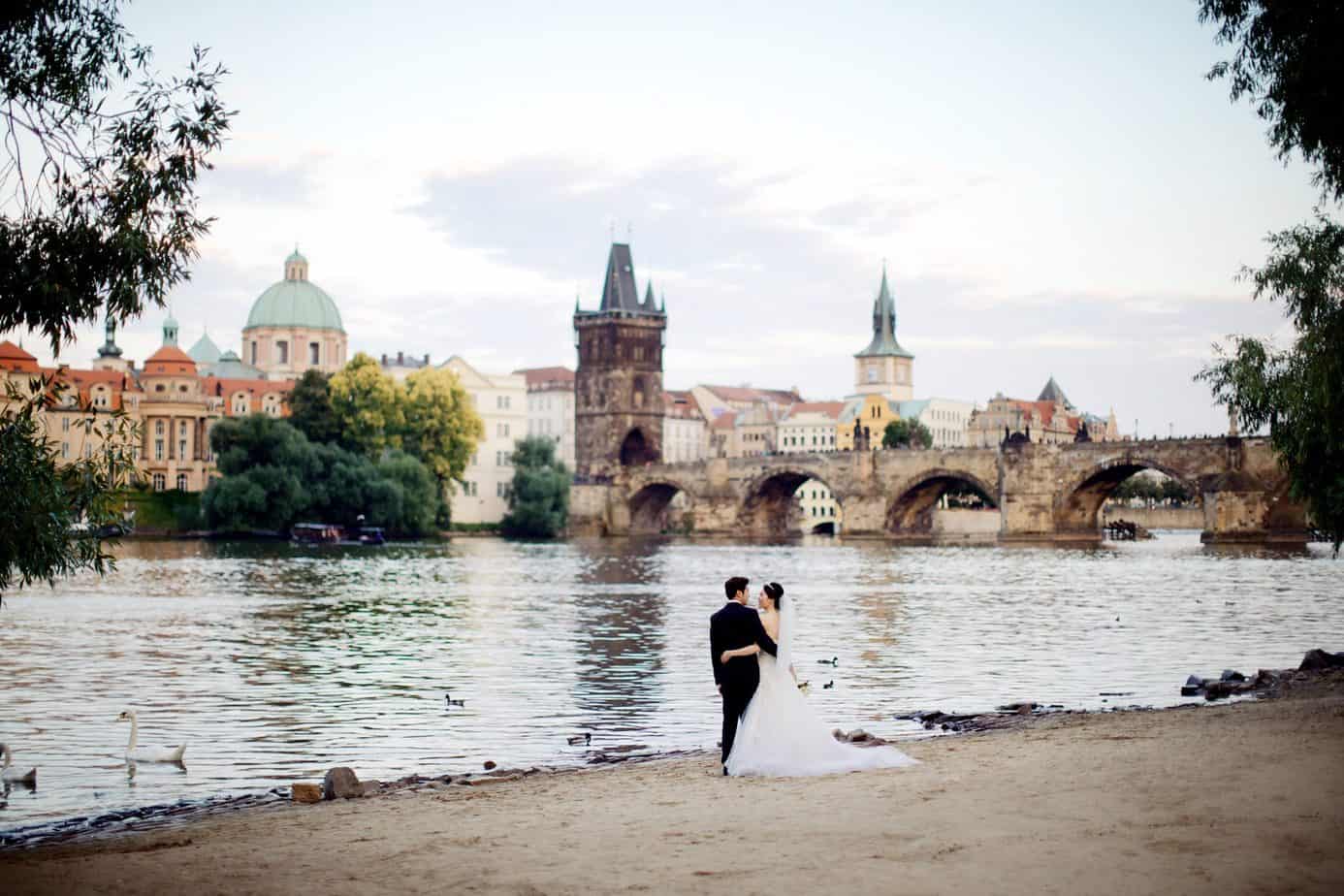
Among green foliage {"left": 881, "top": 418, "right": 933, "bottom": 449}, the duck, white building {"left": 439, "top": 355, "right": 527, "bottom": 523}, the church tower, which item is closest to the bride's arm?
the duck

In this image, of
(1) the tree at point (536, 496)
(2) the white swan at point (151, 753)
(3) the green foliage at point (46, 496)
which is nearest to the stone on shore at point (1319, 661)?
(2) the white swan at point (151, 753)

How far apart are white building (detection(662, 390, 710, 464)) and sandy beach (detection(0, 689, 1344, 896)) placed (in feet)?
543

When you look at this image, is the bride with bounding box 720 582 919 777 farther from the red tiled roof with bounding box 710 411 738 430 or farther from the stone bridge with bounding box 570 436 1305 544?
the red tiled roof with bounding box 710 411 738 430

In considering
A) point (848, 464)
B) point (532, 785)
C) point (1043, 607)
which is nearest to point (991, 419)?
point (848, 464)

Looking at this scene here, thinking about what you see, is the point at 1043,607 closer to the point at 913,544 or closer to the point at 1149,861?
the point at 1149,861

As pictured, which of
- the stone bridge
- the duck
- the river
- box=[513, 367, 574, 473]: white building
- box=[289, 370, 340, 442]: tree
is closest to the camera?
the duck

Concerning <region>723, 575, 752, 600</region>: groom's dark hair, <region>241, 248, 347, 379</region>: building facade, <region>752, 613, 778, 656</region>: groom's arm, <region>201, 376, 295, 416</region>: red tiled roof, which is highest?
<region>241, 248, 347, 379</region>: building facade

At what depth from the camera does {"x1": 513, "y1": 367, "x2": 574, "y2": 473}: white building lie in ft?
569

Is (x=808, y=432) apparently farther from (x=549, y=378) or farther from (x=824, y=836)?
(x=824, y=836)

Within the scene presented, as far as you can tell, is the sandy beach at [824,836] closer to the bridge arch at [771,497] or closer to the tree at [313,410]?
the tree at [313,410]

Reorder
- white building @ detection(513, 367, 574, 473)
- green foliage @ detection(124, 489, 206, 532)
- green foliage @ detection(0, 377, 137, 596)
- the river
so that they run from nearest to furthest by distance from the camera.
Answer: green foliage @ detection(0, 377, 137, 596), the river, green foliage @ detection(124, 489, 206, 532), white building @ detection(513, 367, 574, 473)

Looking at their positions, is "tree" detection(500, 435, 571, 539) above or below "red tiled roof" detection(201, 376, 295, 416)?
below

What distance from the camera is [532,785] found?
13789 mm

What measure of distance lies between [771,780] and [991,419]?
185 m
